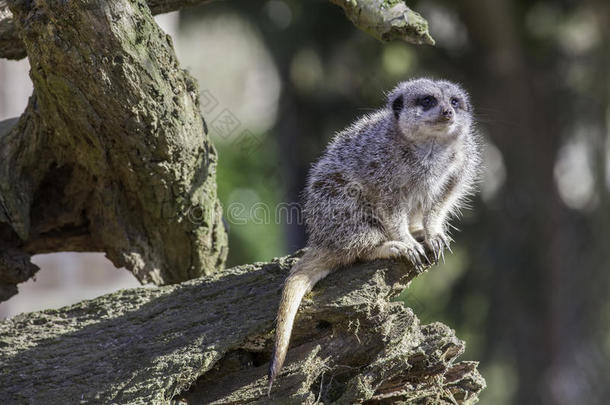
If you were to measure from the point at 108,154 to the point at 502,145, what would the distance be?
9.18 meters

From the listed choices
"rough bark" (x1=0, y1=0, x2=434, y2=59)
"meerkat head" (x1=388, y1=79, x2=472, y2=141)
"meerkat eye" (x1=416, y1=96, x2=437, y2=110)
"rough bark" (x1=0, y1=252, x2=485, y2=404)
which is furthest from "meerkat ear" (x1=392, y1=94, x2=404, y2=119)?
"rough bark" (x1=0, y1=252, x2=485, y2=404)

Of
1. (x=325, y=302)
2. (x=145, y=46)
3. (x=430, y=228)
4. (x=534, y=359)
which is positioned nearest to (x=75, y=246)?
(x=145, y=46)

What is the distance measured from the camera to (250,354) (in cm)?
361

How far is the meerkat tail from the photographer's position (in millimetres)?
3268

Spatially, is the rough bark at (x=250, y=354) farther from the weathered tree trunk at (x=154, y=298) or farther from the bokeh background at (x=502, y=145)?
the bokeh background at (x=502, y=145)

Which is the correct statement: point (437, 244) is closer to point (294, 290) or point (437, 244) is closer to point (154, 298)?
point (294, 290)

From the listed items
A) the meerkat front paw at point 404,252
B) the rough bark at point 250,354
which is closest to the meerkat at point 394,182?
the meerkat front paw at point 404,252

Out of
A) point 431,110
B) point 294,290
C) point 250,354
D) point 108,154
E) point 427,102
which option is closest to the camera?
point 294,290

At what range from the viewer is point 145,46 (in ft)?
12.5

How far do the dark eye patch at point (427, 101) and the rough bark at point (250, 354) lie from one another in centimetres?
101

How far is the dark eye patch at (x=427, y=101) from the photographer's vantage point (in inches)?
169

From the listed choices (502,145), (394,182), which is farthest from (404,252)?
(502,145)

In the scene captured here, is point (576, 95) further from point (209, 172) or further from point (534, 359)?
point (209, 172)

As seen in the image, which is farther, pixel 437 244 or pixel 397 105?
pixel 397 105
